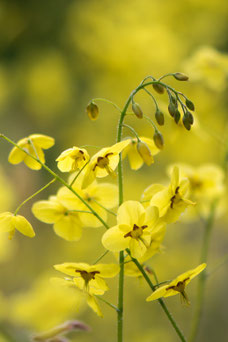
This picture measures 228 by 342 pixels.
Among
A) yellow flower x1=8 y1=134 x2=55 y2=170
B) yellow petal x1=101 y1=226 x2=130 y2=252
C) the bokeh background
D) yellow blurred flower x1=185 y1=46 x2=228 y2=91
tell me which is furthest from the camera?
the bokeh background

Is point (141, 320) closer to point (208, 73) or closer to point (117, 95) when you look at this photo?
point (117, 95)

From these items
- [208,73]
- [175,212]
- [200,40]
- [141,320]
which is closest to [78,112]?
[200,40]

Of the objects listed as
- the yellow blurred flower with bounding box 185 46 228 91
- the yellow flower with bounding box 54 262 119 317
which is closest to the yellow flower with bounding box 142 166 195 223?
the yellow flower with bounding box 54 262 119 317

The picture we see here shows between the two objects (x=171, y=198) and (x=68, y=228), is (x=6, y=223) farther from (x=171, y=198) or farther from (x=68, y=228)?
(x=171, y=198)

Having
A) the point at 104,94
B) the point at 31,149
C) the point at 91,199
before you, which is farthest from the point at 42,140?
the point at 104,94

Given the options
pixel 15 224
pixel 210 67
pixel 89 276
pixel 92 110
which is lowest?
pixel 89 276

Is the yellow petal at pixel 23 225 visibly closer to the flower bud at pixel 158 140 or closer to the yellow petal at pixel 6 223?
the yellow petal at pixel 6 223

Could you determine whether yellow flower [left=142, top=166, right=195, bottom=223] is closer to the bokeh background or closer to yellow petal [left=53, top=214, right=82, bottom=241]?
yellow petal [left=53, top=214, right=82, bottom=241]
